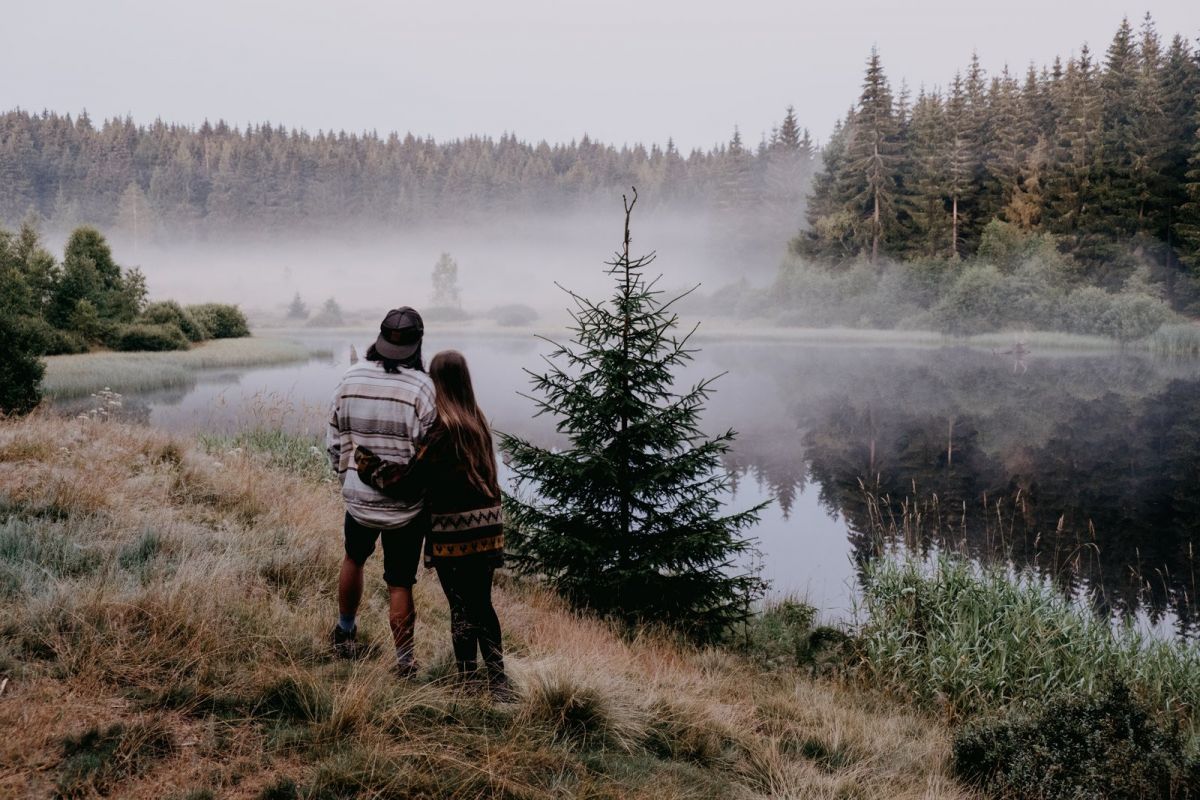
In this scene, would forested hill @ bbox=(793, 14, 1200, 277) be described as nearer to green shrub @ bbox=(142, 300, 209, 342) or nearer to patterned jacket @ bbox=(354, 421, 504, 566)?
green shrub @ bbox=(142, 300, 209, 342)

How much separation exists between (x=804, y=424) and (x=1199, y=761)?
1921cm

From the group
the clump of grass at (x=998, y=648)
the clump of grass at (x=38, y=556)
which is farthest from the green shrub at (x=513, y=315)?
the clump of grass at (x=38, y=556)

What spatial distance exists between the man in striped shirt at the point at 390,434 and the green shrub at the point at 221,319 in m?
33.6

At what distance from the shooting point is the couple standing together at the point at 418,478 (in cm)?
371

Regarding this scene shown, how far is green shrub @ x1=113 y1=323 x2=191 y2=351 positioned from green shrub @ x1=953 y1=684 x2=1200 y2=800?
30.6 metres

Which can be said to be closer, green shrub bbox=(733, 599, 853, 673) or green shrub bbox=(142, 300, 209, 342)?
green shrub bbox=(733, 599, 853, 673)

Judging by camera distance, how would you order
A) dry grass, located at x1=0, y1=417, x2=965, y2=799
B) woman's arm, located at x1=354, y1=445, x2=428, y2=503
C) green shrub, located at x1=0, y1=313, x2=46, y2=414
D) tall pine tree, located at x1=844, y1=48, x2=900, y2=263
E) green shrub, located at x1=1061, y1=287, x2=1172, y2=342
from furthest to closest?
tall pine tree, located at x1=844, y1=48, x2=900, y2=263 < green shrub, located at x1=1061, y1=287, x2=1172, y2=342 < green shrub, located at x1=0, y1=313, x2=46, y2=414 < woman's arm, located at x1=354, y1=445, x2=428, y2=503 < dry grass, located at x1=0, y1=417, x2=965, y2=799

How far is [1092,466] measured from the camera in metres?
16.8

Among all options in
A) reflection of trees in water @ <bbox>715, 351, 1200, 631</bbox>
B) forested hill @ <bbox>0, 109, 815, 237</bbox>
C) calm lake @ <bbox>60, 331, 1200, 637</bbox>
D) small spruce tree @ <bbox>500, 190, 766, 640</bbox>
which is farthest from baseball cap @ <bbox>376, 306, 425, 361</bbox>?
forested hill @ <bbox>0, 109, 815, 237</bbox>

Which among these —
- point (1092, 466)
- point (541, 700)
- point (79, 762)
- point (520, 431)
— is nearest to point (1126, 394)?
point (1092, 466)

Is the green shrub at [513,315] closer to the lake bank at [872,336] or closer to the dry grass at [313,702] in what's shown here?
the lake bank at [872,336]

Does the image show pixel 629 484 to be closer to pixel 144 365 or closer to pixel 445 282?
pixel 144 365

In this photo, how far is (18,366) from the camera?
11844 millimetres

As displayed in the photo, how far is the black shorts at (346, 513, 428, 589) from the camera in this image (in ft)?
12.7
